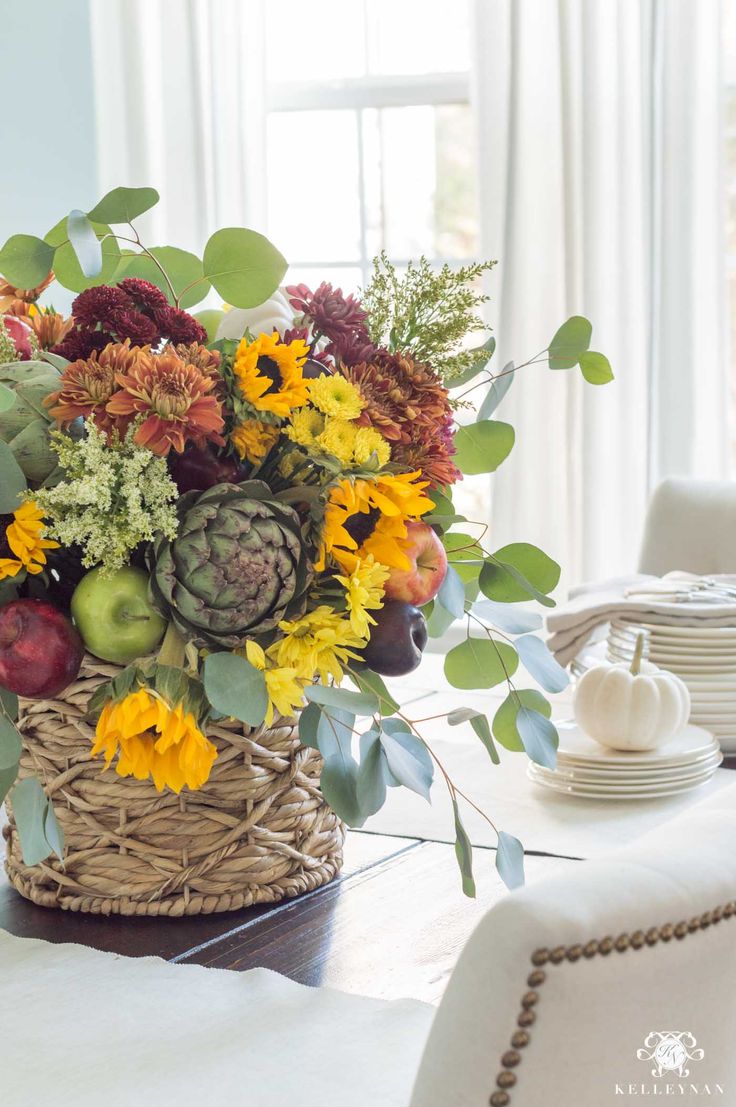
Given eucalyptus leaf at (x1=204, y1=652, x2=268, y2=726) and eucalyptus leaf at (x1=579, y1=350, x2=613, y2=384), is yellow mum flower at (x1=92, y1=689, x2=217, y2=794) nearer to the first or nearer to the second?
eucalyptus leaf at (x1=204, y1=652, x2=268, y2=726)

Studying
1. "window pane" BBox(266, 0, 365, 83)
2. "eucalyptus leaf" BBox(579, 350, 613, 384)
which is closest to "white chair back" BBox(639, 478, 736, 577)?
"eucalyptus leaf" BBox(579, 350, 613, 384)

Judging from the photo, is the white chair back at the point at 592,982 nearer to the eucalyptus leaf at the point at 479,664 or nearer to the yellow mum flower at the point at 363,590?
the yellow mum flower at the point at 363,590

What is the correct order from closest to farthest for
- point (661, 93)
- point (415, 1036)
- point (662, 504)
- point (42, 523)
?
point (415, 1036) < point (42, 523) < point (662, 504) < point (661, 93)

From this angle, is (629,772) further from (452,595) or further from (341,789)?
(341,789)

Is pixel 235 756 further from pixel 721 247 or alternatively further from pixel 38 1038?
pixel 721 247

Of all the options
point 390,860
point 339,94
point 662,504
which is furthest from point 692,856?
point 339,94

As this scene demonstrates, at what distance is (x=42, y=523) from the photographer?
2.61 feet

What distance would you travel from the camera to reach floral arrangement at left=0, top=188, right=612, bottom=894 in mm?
760

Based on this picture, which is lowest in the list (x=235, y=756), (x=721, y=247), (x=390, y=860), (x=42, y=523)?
Answer: (x=390, y=860)

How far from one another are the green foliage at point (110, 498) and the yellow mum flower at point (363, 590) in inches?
4.6

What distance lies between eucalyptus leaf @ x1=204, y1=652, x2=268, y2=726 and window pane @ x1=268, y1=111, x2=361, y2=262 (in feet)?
10.7

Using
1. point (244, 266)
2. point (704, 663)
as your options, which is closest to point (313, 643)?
point (244, 266)

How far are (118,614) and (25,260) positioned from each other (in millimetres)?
263

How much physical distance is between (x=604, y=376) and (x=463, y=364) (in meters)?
0.17
